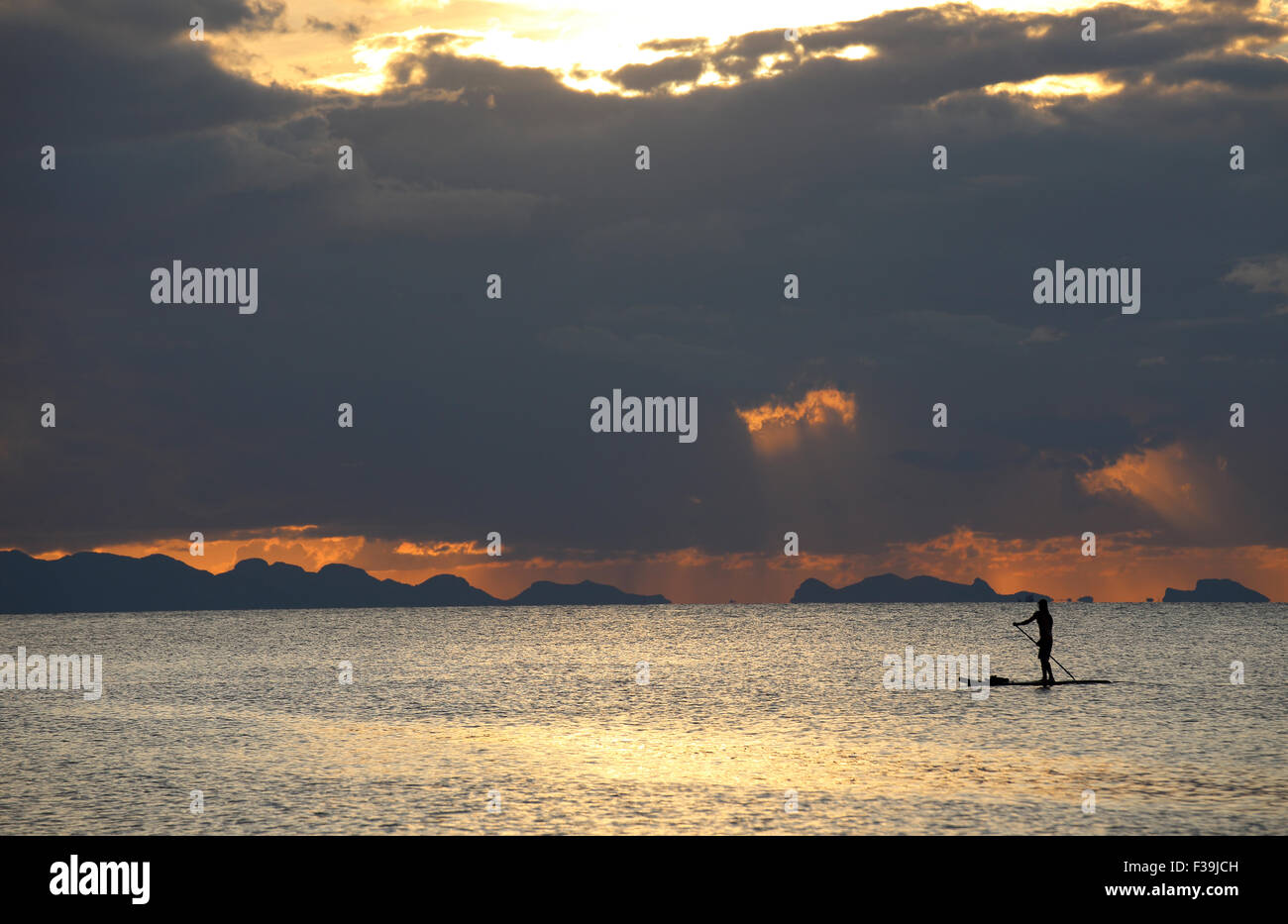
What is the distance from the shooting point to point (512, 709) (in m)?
56.2

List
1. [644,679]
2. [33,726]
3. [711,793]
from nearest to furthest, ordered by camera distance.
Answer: [711,793], [33,726], [644,679]

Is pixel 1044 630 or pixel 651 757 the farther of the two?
pixel 1044 630

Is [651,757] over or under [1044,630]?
under

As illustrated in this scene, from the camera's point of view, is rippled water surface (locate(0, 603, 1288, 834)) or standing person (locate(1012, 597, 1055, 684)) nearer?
rippled water surface (locate(0, 603, 1288, 834))

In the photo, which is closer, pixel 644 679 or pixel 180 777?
pixel 180 777

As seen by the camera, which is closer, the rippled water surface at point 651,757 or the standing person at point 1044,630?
the rippled water surface at point 651,757

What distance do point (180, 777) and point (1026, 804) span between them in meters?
22.3
